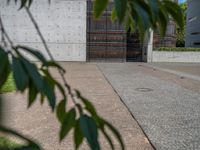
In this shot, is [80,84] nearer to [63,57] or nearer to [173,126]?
[173,126]

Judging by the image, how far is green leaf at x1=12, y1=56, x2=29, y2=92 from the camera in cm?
75

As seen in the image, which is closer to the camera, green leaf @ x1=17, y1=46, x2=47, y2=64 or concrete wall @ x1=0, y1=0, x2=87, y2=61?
green leaf @ x1=17, y1=46, x2=47, y2=64

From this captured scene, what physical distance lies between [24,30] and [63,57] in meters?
3.72

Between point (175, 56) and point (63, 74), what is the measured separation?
33125 millimetres

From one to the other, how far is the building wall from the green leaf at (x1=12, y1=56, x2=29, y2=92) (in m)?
53.4

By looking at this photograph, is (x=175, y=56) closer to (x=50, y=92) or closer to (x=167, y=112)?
(x=167, y=112)

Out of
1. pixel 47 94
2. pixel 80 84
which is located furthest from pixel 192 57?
pixel 47 94

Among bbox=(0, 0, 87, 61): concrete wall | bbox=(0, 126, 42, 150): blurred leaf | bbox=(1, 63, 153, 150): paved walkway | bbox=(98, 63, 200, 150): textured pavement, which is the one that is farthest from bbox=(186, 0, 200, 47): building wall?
bbox=(0, 126, 42, 150): blurred leaf

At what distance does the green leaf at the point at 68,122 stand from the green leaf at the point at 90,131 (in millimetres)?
30

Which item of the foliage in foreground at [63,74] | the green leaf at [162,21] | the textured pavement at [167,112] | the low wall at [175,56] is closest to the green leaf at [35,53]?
the foliage in foreground at [63,74]

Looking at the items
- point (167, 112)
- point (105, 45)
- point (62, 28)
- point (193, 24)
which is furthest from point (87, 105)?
point (193, 24)

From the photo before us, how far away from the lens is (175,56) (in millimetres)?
33375

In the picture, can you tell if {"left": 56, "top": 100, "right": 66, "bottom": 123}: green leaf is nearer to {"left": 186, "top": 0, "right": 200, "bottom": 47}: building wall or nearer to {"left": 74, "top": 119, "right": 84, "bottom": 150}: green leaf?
{"left": 74, "top": 119, "right": 84, "bottom": 150}: green leaf

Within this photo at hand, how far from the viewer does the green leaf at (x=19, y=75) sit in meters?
0.75
